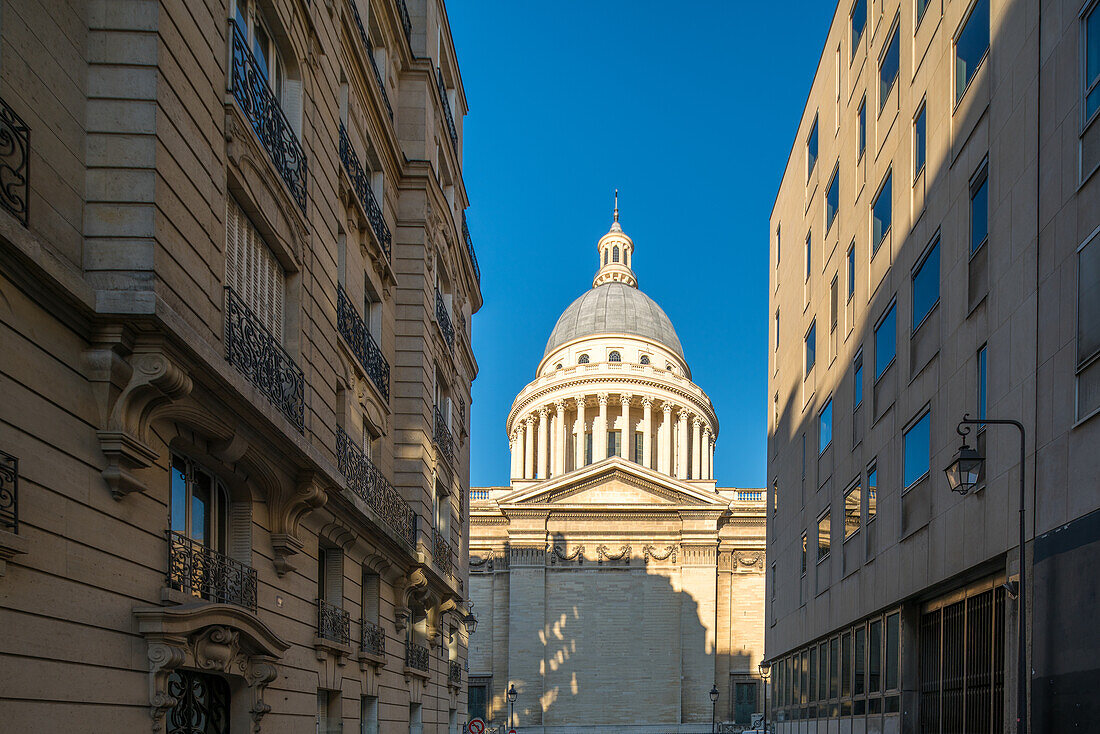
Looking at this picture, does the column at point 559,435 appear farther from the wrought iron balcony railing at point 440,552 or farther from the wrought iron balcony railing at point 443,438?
the wrought iron balcony railing at point 440,552

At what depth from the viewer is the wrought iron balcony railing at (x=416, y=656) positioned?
82.9 feet

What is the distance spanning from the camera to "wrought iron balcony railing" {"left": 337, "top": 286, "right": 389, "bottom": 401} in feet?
64.8

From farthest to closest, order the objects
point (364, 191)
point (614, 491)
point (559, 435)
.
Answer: point (559, 435) → point (614, 491) → point (364, 191)

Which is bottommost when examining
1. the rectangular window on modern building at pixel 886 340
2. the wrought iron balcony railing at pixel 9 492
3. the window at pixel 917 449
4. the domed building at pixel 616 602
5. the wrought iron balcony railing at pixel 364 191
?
the domed building at pixel 616 602

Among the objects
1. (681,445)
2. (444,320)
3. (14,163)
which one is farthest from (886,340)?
(681,445)

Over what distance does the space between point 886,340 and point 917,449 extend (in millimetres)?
3470

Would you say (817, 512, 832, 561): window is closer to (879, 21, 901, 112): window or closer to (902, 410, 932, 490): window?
(902, 410, 932, 490): window

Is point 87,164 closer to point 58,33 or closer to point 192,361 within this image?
point 58,33

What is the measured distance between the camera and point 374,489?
21.8 m

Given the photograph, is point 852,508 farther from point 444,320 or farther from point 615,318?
point 615,318

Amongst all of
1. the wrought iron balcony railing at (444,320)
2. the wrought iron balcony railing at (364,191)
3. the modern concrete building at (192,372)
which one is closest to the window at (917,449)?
the modern concrete building at (192,372)

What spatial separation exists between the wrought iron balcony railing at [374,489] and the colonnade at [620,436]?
73.3m

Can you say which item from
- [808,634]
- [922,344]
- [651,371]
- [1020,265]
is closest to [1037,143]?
[1020,265]

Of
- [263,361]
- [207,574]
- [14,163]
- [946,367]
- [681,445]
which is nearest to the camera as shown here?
[14,163]
